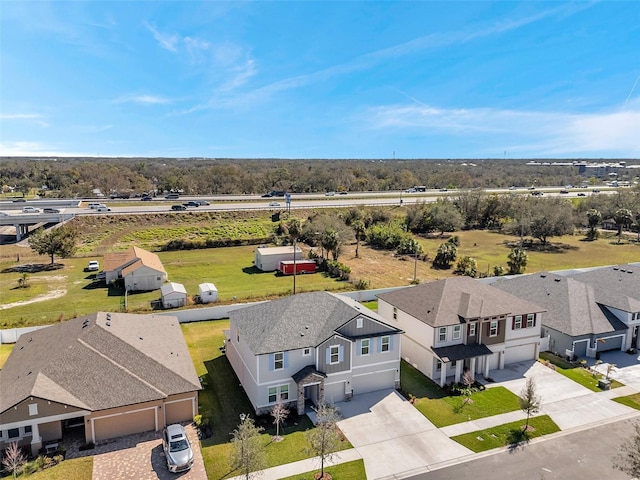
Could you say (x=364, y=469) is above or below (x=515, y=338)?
below

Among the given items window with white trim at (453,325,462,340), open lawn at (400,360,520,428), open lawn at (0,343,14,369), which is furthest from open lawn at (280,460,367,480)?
open lawn at (0,343,14,369)

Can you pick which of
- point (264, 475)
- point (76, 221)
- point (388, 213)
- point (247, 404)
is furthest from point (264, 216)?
point (264, 475)

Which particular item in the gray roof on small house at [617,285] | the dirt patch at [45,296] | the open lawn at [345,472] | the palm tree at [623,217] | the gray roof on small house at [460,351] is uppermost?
the palm tree at [623,217]

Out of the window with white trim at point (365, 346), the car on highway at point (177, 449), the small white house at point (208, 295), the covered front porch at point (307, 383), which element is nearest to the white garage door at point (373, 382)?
the window with white trim at point (365, 346)

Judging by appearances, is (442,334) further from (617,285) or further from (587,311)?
(617,285)

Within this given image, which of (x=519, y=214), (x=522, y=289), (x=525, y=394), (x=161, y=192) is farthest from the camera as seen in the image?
(x=161, y=192)

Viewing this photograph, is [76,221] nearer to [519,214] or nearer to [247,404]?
[247,404]

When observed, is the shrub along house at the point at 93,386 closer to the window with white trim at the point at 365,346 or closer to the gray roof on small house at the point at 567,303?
the window with white trim at the point at 365,346
